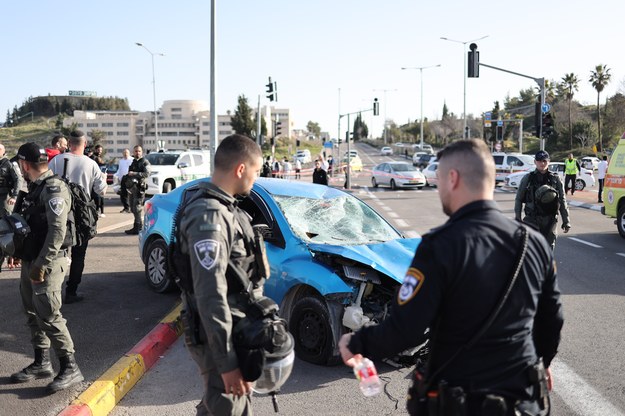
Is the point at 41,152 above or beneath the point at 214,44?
beneath

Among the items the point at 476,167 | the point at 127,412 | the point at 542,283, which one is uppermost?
the point at 476,167

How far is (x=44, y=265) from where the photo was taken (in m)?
4.10

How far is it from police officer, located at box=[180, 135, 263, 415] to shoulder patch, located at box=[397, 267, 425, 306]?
81cm

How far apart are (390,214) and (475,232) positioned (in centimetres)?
1598

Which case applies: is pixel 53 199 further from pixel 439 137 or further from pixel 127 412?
pixel 439 137

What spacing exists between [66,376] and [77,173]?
12.2ft

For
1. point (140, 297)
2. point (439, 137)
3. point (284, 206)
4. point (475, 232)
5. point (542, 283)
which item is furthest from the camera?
point (439, 137)

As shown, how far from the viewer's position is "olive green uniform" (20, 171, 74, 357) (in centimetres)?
413

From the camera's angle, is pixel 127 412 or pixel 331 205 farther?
pixel 331 205

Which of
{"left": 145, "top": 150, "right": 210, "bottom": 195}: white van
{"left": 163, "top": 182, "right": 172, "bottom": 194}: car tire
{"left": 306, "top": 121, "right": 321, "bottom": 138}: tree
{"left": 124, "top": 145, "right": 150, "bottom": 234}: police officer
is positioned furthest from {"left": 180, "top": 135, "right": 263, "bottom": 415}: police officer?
{"left": 306, "top": 121, "right": 321, "bottom": 138}: tree

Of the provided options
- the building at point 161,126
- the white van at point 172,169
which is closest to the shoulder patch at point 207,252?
the white van at point 172,169

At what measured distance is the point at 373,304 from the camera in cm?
500

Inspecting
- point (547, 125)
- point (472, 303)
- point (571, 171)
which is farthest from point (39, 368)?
point (571, 171)

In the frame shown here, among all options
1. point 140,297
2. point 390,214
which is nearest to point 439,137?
point 390,214
